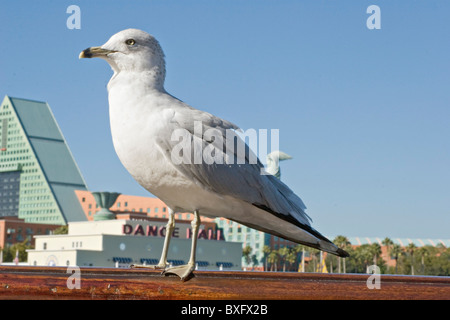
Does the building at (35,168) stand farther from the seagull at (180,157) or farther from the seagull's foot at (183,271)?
the seagull's foot at (183,271)

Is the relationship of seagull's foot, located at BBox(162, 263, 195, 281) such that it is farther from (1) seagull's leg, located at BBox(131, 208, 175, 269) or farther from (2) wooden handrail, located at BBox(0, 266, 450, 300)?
(1) seagull's leg, located at BBox(131, 208, 175, 269)

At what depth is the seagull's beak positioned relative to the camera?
3682 mm

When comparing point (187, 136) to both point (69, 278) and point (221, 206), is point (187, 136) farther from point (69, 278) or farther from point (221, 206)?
point (69, 278)

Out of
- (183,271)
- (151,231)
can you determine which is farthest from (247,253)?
(183,271)

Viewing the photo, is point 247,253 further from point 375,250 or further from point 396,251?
point 396,251

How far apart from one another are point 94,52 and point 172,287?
1563mm

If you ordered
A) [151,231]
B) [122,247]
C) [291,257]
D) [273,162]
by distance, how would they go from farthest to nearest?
1. [291,257]
2. [151,231]
3. [122,247]
4. [273,162]

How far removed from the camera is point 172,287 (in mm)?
2639

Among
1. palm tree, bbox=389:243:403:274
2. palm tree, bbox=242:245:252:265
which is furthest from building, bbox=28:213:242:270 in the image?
palm tree, bbox=242:245:252:265

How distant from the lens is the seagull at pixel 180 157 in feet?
11.2

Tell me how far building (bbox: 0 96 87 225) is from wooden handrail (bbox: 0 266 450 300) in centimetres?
11240

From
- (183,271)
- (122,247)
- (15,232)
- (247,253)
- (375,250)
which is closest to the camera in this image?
(183,271)

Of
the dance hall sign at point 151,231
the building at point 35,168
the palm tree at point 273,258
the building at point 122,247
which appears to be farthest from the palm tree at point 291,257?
the building at point 35,168

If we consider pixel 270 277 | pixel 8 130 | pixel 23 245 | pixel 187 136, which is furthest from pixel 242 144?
pixel 8 130
